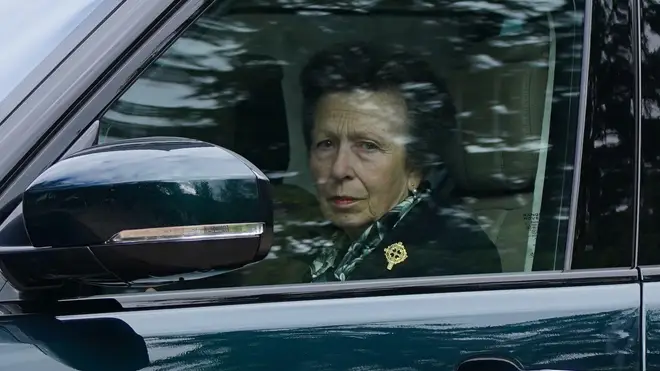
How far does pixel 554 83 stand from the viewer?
1790mm

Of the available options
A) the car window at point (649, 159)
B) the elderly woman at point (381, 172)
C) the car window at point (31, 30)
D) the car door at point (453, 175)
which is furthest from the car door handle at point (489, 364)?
the car window at point (31, 30)

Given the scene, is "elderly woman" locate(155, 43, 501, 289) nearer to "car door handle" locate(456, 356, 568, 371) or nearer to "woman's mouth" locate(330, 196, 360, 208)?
"woman's mouth" locate(330, 196, 360, 208)

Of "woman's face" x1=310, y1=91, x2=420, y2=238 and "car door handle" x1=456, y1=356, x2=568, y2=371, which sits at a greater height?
"woman's face" x1=310, y1=91, x2=420, y2=238

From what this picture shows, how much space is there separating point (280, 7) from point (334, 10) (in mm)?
104

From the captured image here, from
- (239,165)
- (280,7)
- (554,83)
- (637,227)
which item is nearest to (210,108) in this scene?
(280,7)

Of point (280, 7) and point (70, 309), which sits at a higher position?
point (280, 7)

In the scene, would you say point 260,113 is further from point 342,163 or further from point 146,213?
point 146,213

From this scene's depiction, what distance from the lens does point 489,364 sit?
59.7 inches

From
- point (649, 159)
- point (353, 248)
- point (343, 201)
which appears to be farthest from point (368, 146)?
point (649, 159)

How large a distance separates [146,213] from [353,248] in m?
0.52

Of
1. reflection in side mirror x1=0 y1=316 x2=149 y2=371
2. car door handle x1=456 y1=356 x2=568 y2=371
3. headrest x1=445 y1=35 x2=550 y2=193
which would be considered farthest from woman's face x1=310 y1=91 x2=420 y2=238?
reflection in side mirror x1=0 y1=316 x2=149 y2=371

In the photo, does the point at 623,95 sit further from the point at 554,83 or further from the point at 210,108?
the point at 210,108

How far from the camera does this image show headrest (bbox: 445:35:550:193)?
1.77m

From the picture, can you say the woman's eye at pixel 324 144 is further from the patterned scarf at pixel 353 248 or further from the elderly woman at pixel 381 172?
the patterned scarf at pixel 353 248
